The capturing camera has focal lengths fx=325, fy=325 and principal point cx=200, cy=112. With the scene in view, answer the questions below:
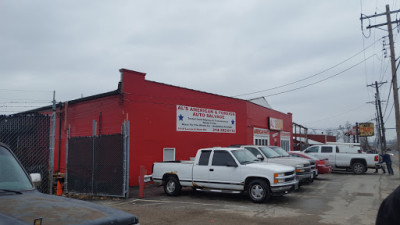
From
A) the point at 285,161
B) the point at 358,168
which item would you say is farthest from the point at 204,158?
the point at 358,168

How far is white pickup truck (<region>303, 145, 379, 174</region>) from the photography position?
20.8 m

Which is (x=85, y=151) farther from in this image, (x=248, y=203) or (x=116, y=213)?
(x=116, y=213)

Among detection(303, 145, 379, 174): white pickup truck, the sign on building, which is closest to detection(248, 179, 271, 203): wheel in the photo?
detection(303, 145, 379, 174): white pickup truck

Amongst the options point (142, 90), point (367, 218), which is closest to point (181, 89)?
point (142, 90)

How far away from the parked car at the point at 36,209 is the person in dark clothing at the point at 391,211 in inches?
85.1

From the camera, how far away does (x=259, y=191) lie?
1032 cm

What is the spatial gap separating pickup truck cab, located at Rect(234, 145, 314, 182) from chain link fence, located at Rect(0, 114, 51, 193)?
8.01 metres

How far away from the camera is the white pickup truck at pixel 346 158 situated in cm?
2077

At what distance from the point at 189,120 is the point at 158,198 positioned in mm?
7464

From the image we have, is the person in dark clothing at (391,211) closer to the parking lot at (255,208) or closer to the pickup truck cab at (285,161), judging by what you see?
the parking lot at (255,208)

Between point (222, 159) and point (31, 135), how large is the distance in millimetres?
5944

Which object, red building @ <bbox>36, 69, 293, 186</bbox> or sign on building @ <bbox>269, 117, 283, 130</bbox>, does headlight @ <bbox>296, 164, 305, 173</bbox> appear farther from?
sign on building @ <bbox>269, 117, 283, 130</bbox>

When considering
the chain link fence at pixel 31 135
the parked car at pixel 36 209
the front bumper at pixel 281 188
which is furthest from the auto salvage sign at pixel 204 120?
the parked car at pixel 36 209

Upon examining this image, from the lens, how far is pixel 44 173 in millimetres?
8094
